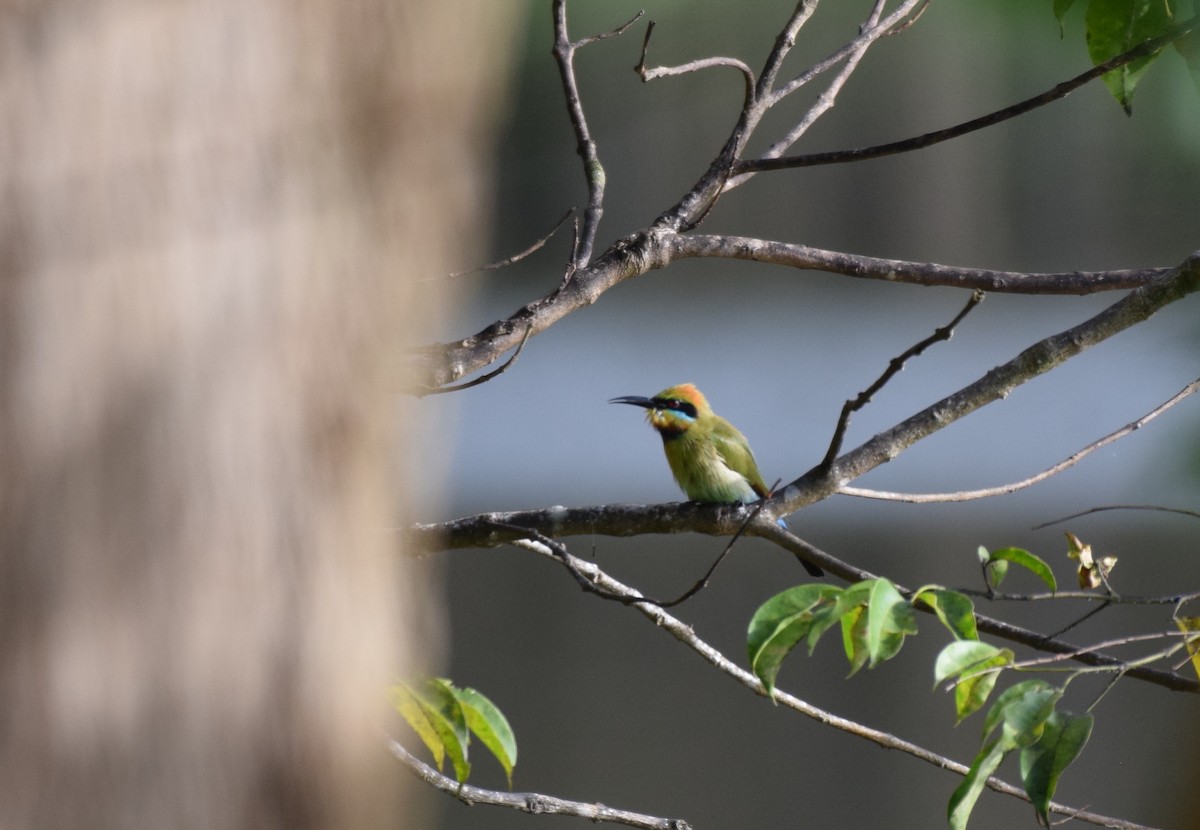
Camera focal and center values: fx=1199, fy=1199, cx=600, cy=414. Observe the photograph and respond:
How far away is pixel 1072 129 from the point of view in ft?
11.9

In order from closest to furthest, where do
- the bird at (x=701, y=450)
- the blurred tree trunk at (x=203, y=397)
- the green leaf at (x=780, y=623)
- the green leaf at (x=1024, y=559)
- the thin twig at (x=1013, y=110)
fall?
1. the blurred tree trunk at (x=203, y=397)
2. the green leaf at (x=780, y=623)
3. the green leaf at (x=1024, y=559)
4. the thin twig at (x=1013, y=110)
5. the bird at (x=701, y=450)

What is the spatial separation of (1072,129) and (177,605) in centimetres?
362

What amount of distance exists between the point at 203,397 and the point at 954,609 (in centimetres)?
79

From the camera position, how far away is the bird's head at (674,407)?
8.87 feet

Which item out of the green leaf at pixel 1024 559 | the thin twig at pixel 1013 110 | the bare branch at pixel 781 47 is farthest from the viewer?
the bare branch at pixel 781 47

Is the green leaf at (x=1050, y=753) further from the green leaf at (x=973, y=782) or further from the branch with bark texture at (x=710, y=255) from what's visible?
the branch with bark texture at (x=710, y=255)

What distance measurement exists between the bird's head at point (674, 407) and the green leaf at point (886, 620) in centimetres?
159

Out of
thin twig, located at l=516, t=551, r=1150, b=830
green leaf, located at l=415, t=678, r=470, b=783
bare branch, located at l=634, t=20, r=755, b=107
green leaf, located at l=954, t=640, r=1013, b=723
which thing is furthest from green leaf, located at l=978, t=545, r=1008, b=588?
bare branch, located at l=634, t=20, r=755, b=107

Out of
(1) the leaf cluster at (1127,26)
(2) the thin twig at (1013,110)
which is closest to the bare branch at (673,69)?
(2) the thin twig at (1013,110)

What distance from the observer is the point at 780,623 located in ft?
3.70

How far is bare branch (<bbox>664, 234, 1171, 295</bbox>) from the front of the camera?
4.92 ft

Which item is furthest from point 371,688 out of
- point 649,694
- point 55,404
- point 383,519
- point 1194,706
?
point 1194,706

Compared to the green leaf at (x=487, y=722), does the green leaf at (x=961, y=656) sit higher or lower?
higher

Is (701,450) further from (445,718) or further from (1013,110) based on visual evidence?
(445,718)
